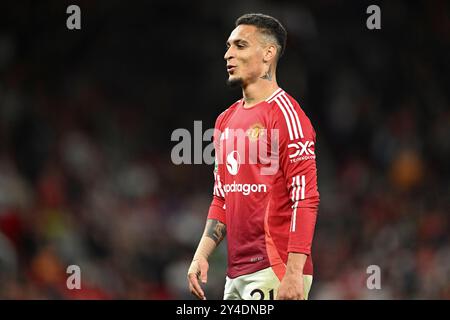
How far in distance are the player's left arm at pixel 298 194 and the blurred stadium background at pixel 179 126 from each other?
4572mm

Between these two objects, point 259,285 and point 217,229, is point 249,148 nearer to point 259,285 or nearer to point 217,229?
point 217,229

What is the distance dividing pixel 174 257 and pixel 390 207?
2.55 metres

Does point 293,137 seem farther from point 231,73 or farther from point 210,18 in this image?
point 210,18

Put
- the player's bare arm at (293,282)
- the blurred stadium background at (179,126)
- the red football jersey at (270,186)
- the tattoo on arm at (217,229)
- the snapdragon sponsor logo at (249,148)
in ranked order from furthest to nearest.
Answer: the blurred stadium background at (179,126) < the tattoo on arm at (217,229) < the snapdragon sponsor logo at (249,148) < the red football jersey at (270,186) < the player's bare arm at (293,282)

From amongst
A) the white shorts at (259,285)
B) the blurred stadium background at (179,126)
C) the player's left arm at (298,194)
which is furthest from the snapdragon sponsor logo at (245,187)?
the blurred stadium background at (179,126)

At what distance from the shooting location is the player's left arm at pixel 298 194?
3717 mm

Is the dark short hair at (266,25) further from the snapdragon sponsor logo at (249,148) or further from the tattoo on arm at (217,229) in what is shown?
the tattoo on arm at (217,229)

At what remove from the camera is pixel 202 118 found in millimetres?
9602

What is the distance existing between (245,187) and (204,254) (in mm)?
473

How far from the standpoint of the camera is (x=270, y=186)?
13.1 feet

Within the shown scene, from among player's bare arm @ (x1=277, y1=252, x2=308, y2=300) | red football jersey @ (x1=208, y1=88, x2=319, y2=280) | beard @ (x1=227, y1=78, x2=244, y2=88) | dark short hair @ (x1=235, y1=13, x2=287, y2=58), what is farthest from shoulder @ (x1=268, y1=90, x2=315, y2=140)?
player's bare arm @ (x1=277, y1=252, x2=308, y2=300)

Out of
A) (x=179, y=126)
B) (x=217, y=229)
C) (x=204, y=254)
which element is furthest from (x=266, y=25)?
(x=179, y=126)

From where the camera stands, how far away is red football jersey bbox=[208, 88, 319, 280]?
12.6ft

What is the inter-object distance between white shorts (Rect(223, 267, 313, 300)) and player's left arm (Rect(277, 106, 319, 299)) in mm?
173
